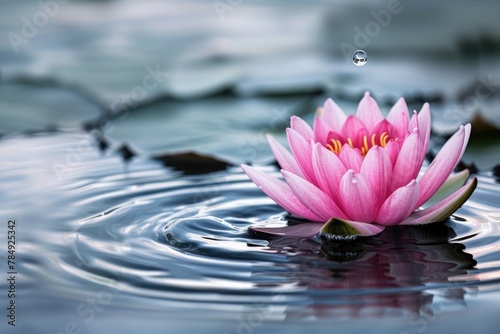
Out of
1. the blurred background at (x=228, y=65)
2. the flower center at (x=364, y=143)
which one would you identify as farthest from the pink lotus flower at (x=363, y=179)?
the blurred background at (x=228, y=65)

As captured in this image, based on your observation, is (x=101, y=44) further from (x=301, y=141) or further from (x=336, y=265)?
(x=336, y=265)

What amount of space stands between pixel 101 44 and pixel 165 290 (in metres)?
2.22

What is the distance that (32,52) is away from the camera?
311 centimetres

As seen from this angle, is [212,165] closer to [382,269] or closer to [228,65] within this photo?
[382,269]

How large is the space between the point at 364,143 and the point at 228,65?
5.44 feet

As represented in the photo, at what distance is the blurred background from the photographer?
2.12 m

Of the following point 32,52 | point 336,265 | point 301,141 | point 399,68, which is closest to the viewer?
point 336,265

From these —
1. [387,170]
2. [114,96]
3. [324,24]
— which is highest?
[324,24]

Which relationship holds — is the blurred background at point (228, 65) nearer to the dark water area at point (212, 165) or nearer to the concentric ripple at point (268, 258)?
the dark water area at point (212, 165)

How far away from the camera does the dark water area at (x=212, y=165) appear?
1.02m

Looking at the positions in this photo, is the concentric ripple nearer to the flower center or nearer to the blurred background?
the flower center

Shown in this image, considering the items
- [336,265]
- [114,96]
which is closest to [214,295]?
[336,265]

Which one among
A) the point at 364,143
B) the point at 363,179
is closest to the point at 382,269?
the point at 363,179

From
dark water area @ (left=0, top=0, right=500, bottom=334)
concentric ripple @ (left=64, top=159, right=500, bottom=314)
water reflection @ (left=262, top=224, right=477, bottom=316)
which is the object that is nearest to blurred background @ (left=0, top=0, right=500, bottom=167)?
dark water area @ (left=0, top=0, right=500, bottom=334)
